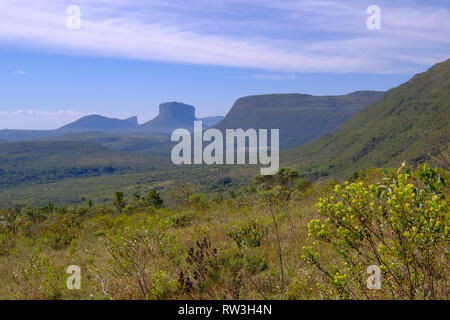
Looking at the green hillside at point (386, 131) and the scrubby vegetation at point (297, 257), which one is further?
the green hillside at point (386, 131)

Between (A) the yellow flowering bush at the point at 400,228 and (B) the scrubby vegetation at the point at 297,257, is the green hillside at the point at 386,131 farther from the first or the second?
(A) the yellow flowering bush at the point at 400,228

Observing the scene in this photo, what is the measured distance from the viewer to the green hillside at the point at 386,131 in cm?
9638

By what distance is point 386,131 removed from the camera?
114312 mm

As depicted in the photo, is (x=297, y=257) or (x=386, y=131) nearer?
(x=297, y=257)

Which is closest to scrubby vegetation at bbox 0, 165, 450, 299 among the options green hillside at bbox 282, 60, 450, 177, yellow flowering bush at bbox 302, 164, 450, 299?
yellow flowering bush at bbox 302, 164, 450, 299

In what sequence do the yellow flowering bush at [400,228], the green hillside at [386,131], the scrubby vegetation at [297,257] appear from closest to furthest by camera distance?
the yellow flowering bush at [400,228]
the scrubby vegetation at [297,257]
the green hillside at [386,131]

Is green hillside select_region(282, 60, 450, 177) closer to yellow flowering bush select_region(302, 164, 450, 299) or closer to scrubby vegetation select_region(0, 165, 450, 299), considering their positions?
scrubby vegetation select_region(0, 165, 450, 299)

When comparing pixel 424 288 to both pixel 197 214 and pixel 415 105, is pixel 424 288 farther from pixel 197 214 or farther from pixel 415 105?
pixel 415 105

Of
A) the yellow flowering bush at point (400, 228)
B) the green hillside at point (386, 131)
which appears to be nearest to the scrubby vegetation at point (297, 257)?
the yellow flowering bush at point (400, 228)

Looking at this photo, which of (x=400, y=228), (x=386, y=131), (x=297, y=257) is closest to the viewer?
(x=400, y=228)

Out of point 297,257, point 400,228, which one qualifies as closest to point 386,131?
point 297,257

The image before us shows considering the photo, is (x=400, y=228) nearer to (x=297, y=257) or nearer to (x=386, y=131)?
(x=297, y=257)
